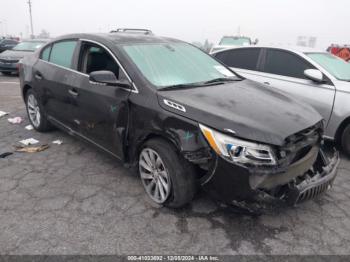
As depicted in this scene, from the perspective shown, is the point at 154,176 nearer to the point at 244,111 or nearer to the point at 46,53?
the point at 244,111

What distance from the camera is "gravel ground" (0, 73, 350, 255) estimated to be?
2.37m

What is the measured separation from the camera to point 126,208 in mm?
2879

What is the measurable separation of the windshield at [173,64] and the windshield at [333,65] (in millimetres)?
1691

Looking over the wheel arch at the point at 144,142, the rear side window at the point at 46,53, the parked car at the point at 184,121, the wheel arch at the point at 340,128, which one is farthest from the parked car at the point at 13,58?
the wheel arch at the point at 340,128

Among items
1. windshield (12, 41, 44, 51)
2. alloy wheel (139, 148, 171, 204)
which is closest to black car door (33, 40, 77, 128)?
alloy wheel (139, 148, 171, 204)

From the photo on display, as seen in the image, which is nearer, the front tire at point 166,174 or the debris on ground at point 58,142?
the front tire at point 166,174

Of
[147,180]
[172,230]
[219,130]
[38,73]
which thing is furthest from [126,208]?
[38,73]

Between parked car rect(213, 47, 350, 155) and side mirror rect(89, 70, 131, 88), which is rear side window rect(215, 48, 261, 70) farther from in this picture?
side mirror rect(89, 70, 131, 88)

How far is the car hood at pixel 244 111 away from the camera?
2.26m

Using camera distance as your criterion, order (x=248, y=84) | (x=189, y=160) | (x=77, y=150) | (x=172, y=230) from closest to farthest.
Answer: (x=189, y=160)
(x=172, y=230)
(x=248, y=84)
(x=77, y=150)

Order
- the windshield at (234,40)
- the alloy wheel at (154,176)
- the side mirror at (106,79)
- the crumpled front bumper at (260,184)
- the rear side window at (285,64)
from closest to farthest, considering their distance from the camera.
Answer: the crumpled front bumper at (260,184), the alloy wheel at (154,176), the side mirror at (106,79), the rear side window at (285,64), the windshield at (234,40)

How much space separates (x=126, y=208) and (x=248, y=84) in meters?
1.92

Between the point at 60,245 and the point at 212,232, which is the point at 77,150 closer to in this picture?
the point at 60,245

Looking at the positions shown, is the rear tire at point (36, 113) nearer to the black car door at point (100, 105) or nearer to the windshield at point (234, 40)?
the black car door at point (100, 105)
